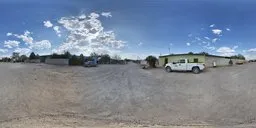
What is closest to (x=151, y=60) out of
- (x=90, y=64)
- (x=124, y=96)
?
(x=124, y=96)

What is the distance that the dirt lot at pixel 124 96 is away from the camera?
7.79 m

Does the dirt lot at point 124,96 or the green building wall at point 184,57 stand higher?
the green building wall at point 184,57

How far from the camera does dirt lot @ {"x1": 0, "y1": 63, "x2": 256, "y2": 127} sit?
7.79m

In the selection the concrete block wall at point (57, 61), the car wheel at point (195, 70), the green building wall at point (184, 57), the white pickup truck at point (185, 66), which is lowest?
the car wheel at point (195, 70)

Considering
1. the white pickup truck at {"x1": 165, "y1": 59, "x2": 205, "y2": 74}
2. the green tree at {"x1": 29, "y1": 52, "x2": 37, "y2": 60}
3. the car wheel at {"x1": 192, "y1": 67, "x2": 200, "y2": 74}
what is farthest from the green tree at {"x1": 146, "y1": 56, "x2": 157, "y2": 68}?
the green tree at {"x1": 29, "y1": 52, "x2": 37, "y2": 60}

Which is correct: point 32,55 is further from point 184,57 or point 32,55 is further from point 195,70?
point 195,70

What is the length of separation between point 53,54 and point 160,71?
4086 mm

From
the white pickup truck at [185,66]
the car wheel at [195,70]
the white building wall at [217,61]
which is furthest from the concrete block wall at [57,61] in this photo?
the white building wall at [217,61]

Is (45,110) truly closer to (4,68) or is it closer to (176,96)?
(4,68)

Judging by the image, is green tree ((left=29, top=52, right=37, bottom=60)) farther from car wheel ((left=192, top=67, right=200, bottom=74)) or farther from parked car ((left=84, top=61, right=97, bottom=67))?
car wheel ((left=192, top=67, right=200, bottom=74))

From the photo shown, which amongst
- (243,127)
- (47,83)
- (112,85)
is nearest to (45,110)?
(47,83)

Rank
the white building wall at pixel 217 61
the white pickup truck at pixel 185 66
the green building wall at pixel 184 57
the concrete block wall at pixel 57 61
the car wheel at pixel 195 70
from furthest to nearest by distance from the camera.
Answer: the car wheel at pixel 195 70 < the white pickup truck at pixel 185 66 < the green building wall at pixel 184 57 < the white building wall at pixel 217 61 < the concrete block wall at pixel 57 61

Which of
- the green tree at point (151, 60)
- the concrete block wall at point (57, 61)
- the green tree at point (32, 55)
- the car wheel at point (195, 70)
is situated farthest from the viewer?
the car wheel at point (195, 70)

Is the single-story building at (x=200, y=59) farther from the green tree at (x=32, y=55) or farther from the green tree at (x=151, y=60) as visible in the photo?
the green tree at (x=32, y=55)
